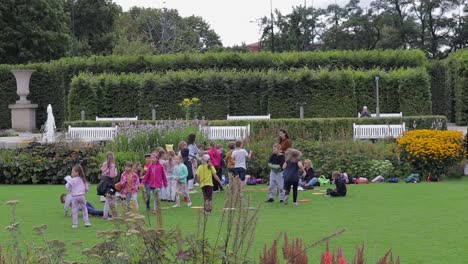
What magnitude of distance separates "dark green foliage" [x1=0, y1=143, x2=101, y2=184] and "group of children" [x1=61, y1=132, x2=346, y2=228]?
3.94 meters

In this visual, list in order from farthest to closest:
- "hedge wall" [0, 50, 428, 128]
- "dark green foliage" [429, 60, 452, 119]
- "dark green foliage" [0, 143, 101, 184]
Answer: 1. "dark green foliage" [429, 60, 452, 119]
2. "hedge wall" [0, 50, 428, 128]
3. "dark green foliage" [0, 143, 101, 184]

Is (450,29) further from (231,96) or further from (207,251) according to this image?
(207,251)

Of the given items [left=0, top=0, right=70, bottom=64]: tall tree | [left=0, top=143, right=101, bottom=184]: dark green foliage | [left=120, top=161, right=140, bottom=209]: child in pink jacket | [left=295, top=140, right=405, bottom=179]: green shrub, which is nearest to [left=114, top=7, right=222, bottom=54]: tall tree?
[left=0, top=0, right=70, bottom=64]: tall tree

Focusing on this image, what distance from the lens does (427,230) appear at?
11359 mm

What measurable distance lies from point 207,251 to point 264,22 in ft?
207

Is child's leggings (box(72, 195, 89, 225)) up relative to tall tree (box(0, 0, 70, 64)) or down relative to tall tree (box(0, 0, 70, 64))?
down

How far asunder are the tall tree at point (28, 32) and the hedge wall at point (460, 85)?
2605 cm

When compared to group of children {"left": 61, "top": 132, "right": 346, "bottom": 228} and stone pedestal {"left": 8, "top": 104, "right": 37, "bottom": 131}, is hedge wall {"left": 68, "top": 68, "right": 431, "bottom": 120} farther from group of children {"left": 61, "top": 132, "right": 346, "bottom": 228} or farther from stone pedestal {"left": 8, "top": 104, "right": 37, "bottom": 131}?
group of children {"left": 61, "top": 132, "right": 346, "bottom": 228}

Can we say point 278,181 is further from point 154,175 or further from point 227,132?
point 227,132

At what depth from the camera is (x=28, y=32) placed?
48.9 metres

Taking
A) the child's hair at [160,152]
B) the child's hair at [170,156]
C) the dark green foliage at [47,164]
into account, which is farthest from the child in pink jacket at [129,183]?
the dark green foliage at [47,164]

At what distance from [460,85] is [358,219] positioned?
27.3m

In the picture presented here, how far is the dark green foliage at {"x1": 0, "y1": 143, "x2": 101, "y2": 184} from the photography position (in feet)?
67.1

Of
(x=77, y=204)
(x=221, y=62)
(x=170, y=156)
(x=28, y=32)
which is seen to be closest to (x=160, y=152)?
(x=170, y=156)
